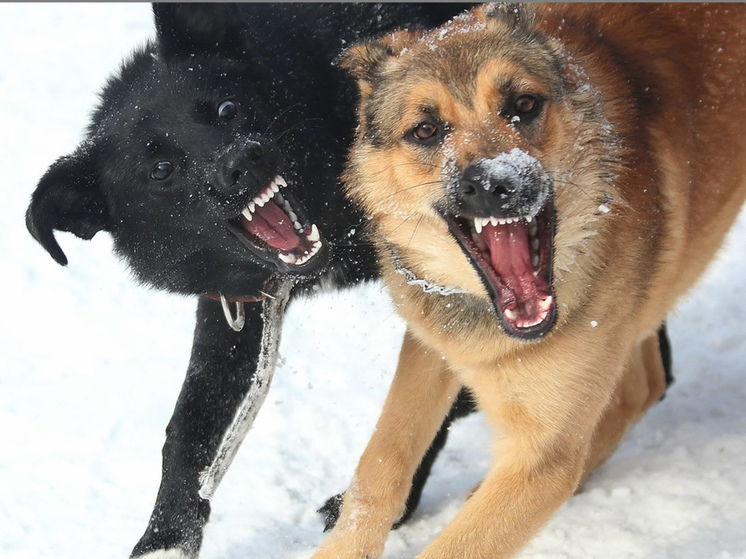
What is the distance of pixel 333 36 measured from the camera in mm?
4488

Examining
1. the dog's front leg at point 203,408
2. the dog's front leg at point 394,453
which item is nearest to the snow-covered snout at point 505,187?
the dog's front leg at point 394,453

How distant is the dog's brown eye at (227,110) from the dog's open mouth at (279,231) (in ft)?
1.24

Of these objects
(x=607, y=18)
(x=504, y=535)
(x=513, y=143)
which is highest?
(x=513, y=143)

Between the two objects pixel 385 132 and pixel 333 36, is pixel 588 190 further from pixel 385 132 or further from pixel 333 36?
pixel 333 36

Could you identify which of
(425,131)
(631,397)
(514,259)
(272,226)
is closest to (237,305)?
(272,226)

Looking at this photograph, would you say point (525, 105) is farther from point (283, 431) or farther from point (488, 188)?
point (283, 431)

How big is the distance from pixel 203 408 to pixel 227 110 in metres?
1.35

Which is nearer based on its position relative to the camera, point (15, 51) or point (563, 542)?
point (563, 542)

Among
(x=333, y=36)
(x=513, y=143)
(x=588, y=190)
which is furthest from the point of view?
(x=333, y=36)

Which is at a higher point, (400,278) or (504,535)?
(400,278)

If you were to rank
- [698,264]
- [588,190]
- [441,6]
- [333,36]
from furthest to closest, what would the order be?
[441,6]
[333,36]
[698,264]
[588,190]

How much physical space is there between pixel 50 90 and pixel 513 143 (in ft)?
19.1

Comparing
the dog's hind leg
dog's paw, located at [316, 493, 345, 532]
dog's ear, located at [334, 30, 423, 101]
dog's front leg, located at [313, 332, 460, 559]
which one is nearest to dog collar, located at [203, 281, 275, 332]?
dog's front leg, located at [313, 332, 460, 559]

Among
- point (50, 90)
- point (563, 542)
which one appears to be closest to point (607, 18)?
point (563, 542)
